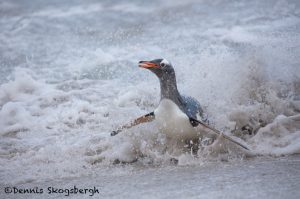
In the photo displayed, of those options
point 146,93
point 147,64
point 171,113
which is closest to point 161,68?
point 147,64

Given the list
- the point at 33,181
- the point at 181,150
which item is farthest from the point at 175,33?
the point at 33,181

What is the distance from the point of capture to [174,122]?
4.67 m

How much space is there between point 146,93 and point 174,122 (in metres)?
2.07

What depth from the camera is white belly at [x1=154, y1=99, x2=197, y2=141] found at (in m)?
4.67

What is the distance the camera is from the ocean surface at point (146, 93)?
4191 mm

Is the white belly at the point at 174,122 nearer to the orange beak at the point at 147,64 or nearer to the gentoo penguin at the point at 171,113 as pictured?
the gentoo penguin at the point at 171,113

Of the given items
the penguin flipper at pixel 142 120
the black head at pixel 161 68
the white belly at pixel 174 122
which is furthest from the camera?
the penguin flipper at pixel 142 120

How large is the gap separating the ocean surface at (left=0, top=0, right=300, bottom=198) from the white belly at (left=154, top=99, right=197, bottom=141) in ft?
0.37

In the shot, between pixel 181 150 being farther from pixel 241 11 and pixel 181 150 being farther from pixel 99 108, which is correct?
pixel 241 11

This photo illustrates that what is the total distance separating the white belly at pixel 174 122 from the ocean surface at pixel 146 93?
0.11 metres

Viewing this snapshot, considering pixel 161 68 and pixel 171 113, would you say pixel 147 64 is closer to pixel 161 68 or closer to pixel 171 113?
pixel 161 68

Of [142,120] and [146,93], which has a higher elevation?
[146,93]

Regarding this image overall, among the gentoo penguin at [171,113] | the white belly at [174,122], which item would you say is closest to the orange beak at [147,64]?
the gentoo penguin at [171,113]

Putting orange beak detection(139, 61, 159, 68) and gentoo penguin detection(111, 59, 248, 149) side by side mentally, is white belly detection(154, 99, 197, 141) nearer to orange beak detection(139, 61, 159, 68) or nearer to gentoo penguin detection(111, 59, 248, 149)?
gentoo penguin detection(111, 59, 248, 149)
